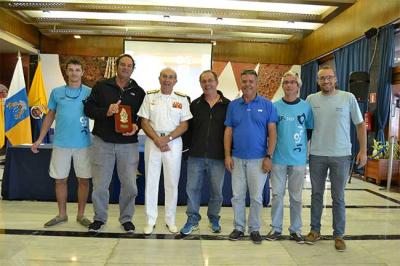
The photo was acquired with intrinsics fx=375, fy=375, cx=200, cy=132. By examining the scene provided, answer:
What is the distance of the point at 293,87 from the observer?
9.84 feet

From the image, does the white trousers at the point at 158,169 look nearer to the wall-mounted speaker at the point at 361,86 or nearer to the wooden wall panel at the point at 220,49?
the wall-mounted speaker at the point at 361,86

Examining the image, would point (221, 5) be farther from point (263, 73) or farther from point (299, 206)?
point (299, 206)

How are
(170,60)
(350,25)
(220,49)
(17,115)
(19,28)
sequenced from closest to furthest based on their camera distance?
(17,115), (350,25), (19,28), (170,60), (220,49)

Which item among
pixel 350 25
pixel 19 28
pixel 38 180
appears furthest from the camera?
pixel 19 28

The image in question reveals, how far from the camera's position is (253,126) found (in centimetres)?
297

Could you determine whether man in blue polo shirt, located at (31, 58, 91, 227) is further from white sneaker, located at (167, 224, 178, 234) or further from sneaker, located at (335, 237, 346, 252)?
sneaker, located at (335, 237, 346, 252)

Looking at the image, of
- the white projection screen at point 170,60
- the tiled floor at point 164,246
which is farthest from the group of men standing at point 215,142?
the white projection screen at point 170,60

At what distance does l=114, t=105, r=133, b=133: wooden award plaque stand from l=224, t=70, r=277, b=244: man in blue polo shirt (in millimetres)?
796

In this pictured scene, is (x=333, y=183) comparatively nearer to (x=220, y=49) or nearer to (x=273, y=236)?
(x=273, y=236)

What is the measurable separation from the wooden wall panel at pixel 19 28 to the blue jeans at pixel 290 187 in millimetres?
7325

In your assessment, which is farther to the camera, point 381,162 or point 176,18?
point 176,18

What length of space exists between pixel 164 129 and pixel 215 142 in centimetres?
44

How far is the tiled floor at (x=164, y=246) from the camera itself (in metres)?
2.65

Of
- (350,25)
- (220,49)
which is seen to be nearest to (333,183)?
(350,25)
